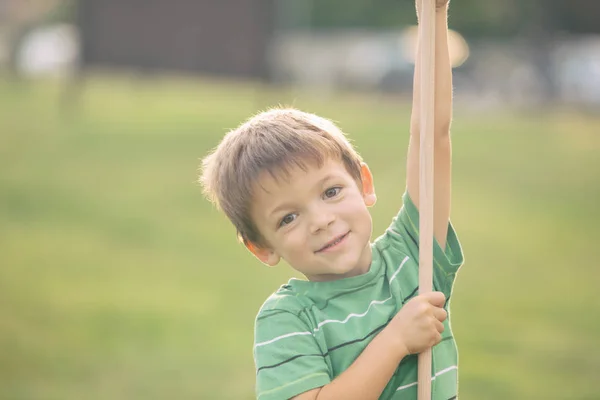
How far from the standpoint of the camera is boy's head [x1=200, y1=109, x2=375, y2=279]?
2795mm

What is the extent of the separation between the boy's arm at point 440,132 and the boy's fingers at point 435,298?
0.26m

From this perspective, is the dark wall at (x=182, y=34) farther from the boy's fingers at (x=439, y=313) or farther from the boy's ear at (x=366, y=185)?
the boy's fingers at (x=439, y=313)

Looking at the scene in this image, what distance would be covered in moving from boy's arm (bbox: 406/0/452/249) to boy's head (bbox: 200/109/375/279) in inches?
6.6

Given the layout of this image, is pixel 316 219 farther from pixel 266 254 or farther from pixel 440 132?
pixel 440 132

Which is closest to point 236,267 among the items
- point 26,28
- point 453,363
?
point 453,363

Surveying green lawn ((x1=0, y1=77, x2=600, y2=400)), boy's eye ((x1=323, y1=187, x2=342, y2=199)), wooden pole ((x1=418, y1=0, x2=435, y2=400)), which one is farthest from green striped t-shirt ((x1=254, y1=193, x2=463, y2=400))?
green lawn ((x1=0, y1=77, x2=600, y2=400))

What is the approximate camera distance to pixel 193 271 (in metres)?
9.39

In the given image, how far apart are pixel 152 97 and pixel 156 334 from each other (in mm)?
24323

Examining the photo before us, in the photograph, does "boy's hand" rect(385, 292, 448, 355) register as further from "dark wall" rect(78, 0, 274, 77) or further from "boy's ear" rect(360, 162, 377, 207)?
"dark wall" rect(78, 0, 274, 77)

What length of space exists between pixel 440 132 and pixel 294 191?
476 millimetres

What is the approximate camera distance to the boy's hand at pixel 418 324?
271 centimetres

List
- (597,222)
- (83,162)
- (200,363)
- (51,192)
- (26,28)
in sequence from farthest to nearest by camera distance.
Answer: (26,28), (83,162), (51,192), (597,222), (200,363)

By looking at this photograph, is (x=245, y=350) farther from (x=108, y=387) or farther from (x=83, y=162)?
(x=83, y=162)

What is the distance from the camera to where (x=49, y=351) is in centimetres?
698
